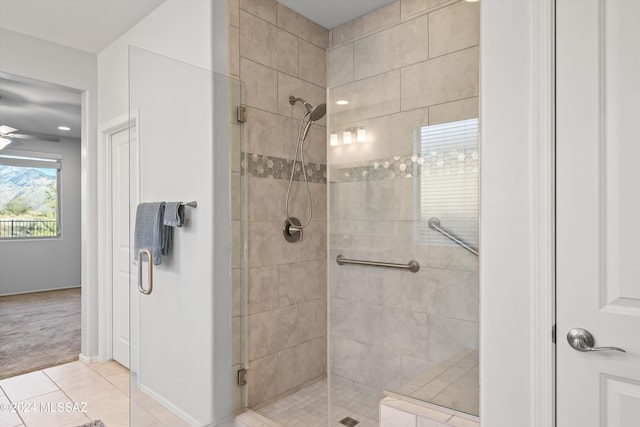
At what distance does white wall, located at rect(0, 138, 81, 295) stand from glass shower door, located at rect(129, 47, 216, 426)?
5353mm

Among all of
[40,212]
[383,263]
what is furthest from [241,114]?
[40,212]

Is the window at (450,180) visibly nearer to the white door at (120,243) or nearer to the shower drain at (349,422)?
the shower drain at (349,422)

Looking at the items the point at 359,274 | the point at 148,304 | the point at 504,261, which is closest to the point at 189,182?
the point at 148,304

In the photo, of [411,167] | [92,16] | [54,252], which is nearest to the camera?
[411,167]

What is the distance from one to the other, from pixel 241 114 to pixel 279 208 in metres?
0.64

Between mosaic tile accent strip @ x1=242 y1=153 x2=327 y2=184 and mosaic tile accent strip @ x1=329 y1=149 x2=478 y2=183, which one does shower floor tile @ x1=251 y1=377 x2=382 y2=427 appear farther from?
mosaic tile accent strip @ x1=242 y1=153 x2=327 y2=184

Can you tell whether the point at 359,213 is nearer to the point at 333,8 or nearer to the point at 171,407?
the point at 171,407

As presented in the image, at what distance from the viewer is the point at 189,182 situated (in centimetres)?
204

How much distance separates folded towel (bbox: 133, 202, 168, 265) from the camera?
1983mm

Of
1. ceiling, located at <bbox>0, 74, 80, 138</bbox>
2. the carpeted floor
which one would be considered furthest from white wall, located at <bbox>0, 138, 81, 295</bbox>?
ceiling, located at <bbox>0, 74, 80, 138</bbox>

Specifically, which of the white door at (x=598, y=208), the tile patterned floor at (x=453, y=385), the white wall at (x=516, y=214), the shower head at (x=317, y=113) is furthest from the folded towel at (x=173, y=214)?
the white door at (x=598, y=208)

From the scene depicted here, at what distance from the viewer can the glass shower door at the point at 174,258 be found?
1938 millimetres

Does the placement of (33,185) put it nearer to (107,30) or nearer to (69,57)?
(69,57)

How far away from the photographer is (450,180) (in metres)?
1.65
